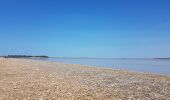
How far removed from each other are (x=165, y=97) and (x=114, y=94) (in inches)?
110

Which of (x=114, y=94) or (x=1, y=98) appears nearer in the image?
(x=1, y=98)

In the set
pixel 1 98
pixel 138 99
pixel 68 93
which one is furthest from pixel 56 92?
pixel 138 99

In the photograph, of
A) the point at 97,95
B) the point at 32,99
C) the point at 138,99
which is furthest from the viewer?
the point at 97,95

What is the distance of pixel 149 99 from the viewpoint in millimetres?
13398

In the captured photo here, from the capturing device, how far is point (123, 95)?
565 inches

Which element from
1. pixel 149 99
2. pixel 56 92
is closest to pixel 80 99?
pixel 56 92

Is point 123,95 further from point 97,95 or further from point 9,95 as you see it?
point 9,95

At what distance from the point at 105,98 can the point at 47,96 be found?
120 inches

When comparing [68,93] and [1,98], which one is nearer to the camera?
[1,98]

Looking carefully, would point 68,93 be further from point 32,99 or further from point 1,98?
point 1,98

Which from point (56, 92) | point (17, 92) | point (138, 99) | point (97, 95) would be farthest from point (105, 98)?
point (17, 92)

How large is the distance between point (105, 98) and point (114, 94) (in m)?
1.37

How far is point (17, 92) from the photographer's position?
14.3 metres

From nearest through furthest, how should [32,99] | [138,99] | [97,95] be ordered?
[32,99], [138,99], [97,95]
